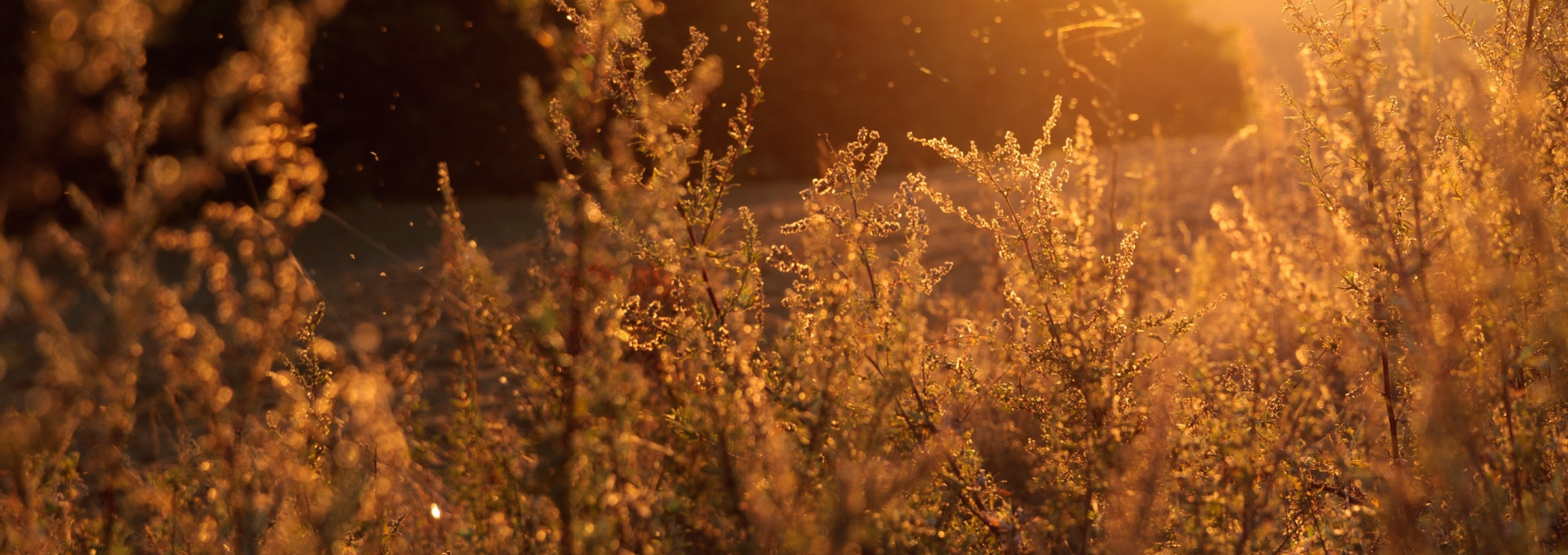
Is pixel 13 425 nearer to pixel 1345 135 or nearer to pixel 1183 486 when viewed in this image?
pixel 1183 486

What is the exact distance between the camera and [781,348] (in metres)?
2.27

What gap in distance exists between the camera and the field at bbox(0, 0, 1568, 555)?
1.65 meters

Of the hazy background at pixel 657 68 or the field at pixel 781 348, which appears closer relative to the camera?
the field at pixel 781 348

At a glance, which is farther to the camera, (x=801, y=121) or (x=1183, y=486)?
(x=801, y=121)

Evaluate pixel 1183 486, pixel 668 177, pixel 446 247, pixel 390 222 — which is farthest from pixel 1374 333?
pixel 390 222

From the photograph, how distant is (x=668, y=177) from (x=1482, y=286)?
159 cm

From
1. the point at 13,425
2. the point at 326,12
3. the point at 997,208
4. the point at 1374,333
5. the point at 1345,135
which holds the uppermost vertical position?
the point at 1345,135

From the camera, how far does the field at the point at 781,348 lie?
165 centimetres

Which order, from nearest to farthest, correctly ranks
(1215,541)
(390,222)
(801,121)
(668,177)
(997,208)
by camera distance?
(1215,541), (668,177), (997,208), (390,222), (801,121)

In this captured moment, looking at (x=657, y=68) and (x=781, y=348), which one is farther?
(x=657, y=68)

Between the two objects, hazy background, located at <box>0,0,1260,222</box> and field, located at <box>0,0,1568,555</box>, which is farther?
hazy background, located at <box>0,0,1260,222</box>

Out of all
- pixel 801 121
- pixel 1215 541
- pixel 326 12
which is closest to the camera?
pixel 326 12

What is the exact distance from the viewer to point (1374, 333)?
2449mm

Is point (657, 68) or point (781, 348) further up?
point (657, 68)
